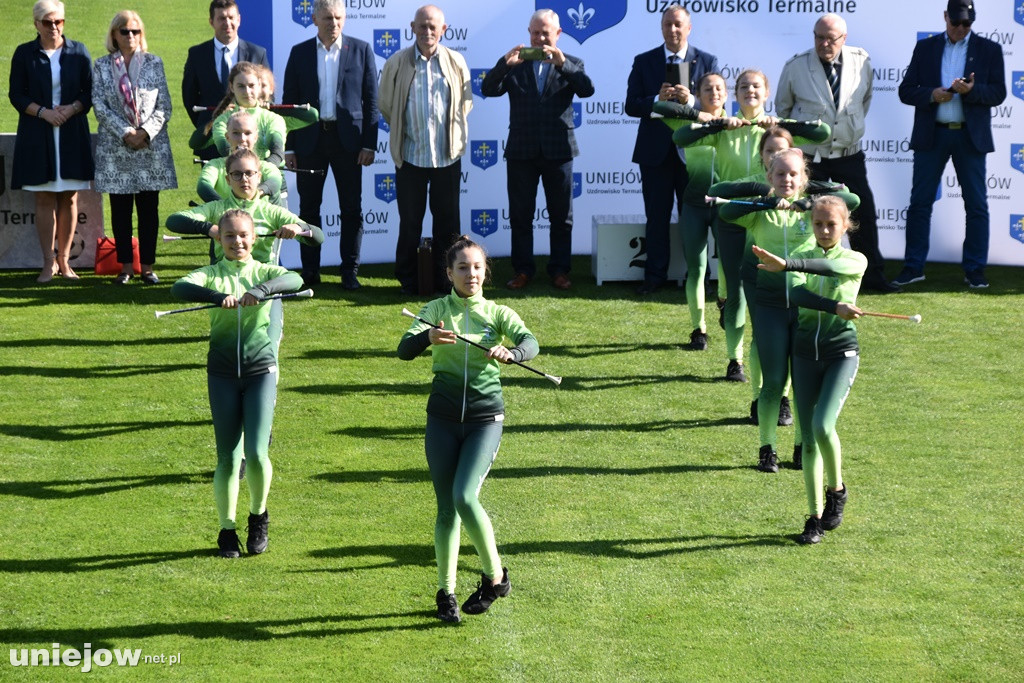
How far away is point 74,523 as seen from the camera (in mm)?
8375

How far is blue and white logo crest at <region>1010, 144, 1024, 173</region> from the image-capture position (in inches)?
595

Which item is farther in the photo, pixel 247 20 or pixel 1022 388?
pixel 247 20

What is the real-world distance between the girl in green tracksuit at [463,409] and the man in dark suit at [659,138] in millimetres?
6249

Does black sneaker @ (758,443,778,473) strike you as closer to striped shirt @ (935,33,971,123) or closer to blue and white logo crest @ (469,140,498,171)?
striped shirt @ (935,33,971,123)

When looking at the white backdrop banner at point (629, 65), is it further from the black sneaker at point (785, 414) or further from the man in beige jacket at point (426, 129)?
the black sneaker at point (785, 414)

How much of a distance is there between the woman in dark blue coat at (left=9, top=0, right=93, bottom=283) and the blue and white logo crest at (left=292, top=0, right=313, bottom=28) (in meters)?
2.13

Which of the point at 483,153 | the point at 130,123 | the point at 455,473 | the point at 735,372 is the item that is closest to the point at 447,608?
the point at 455,473

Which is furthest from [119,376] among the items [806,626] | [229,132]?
[806,626]

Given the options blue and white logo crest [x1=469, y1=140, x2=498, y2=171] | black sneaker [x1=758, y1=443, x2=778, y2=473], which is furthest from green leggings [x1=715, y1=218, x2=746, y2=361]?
blue and white logo crest [x1=469, y1=140, x2=498, y2=171]

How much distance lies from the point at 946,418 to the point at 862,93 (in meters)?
4.49

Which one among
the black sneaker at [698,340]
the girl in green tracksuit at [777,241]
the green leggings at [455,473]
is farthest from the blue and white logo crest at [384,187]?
the green leggings at [455,473]

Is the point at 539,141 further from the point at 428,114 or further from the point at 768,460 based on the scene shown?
the point at 768,460

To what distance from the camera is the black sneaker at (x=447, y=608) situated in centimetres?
714

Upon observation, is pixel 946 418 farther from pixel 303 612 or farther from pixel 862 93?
pixel 303 612
